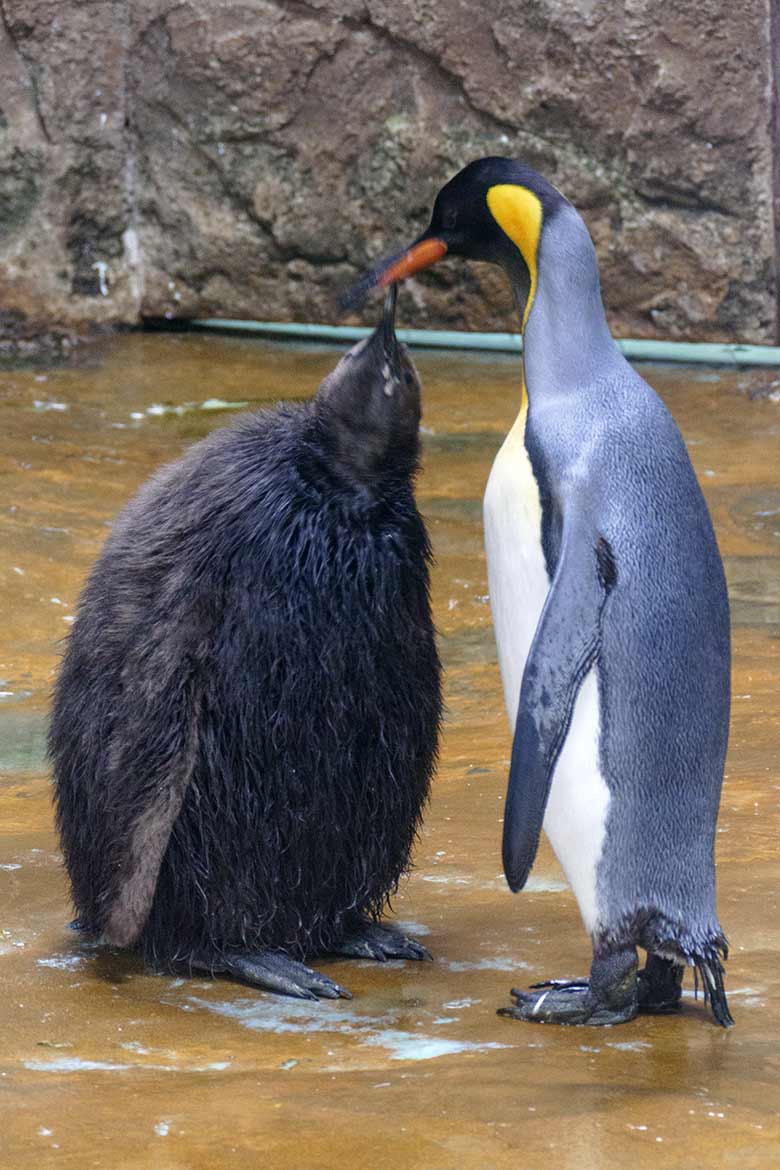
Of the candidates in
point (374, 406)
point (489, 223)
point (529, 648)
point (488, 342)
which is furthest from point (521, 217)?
point (488, 342)

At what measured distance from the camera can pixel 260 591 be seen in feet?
8.49

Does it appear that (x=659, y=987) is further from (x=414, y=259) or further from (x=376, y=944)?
(x=414, y=259)

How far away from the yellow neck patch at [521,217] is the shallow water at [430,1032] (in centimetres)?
101

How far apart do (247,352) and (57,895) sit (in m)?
4.98

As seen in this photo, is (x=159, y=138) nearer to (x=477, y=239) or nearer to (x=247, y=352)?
(x=247, y=352)

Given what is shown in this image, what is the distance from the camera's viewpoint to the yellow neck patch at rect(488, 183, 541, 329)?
2584mm

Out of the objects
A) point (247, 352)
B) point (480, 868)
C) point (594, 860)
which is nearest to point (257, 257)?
point (247, 352)

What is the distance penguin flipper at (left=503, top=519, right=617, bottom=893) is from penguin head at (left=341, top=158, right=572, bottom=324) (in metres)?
0.44

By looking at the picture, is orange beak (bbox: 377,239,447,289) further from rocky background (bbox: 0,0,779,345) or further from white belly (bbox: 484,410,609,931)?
rocky background (bbox: 0,0,779,345)

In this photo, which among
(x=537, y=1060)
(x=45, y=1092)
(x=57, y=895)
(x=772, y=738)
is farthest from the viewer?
(x=772, y=738)

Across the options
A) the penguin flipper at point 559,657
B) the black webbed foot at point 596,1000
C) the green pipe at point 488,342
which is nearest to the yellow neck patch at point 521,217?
the penguin flipper at point 559,657

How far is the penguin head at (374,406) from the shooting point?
2.68 metres

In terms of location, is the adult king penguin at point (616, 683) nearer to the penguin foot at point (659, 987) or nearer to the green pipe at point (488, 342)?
the penguin foot at point (659, 987)

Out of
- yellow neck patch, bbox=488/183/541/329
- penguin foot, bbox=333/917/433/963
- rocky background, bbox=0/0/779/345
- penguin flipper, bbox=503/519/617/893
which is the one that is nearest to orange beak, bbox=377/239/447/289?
yellow neck patch, bbox=488/183/541/329
